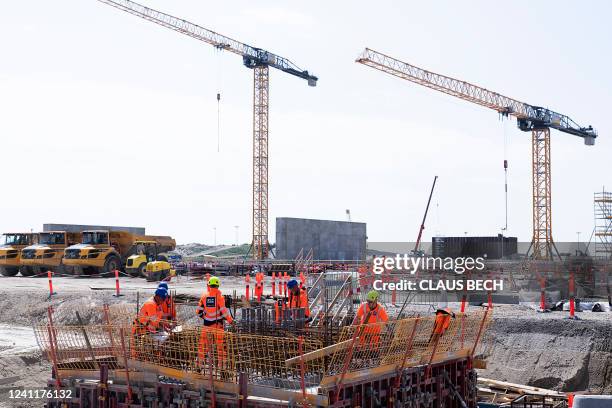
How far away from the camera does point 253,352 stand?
1198cm

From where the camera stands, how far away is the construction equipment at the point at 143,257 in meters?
37.8

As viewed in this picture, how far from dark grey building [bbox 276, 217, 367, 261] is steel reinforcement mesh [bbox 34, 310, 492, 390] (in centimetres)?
4613

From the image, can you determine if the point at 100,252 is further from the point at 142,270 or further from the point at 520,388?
the point at 520,388

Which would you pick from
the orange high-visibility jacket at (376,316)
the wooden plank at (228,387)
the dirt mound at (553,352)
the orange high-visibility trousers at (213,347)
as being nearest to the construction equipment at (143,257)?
the dirt mound at (553,352)

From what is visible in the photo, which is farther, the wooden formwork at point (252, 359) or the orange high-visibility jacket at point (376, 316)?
the orange high-visibility jacket at point (376, 316)

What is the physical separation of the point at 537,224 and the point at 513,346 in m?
60.8

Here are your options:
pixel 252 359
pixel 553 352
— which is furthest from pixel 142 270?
pixel 252 359

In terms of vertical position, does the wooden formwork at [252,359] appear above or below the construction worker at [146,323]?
below

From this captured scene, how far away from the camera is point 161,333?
461 inches

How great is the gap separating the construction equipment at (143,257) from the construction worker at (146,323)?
24122 millimetres

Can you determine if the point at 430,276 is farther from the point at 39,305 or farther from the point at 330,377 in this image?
the point at 330,377

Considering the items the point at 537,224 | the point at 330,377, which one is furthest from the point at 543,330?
the point at 537,224

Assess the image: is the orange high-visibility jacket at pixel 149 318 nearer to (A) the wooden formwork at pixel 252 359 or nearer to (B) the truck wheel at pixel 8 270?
(A) the wooden formwork at pixel 252 359

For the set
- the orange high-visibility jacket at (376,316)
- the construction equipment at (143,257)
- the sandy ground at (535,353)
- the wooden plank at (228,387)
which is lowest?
the sandy ground at (535,353)
